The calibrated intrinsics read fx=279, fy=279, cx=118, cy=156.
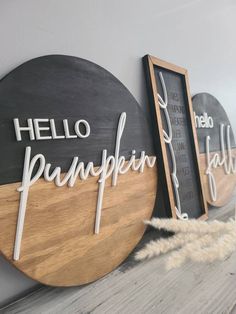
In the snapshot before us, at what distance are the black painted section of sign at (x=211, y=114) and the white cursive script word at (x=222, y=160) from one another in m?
0.03

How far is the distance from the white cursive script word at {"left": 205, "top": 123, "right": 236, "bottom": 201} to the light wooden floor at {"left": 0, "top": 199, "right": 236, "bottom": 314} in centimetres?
50

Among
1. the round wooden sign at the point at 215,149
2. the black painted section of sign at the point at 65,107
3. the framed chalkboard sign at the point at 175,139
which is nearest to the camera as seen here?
the black painted section of sign at the point at 65,107

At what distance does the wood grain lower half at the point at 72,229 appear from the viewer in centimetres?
66

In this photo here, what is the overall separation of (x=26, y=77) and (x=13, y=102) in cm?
8

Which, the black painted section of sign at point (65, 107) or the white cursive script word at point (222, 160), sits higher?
the black painted section of sign at point (65, 107)

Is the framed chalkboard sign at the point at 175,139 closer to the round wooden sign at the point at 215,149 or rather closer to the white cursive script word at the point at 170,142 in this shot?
the white cursive script word at the point at 170,142

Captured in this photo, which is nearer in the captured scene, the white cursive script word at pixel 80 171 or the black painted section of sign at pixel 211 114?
the white cursive script word at pixel 80 171

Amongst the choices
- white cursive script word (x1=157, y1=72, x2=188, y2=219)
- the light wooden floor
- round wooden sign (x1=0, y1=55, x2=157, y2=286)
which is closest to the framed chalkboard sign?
white cursive script word (x1=157, y1=72, x2=188, y2=219)

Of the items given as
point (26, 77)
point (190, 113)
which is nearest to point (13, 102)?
point (26, 77)

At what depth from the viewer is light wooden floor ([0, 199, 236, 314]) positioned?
662 mm

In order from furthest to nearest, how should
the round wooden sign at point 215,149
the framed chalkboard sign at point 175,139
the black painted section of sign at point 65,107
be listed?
1. the round wooden sign at point 215,149
2. the framed chalkboard sign at point 175,139
3. the black painted section of sign at point 65,107

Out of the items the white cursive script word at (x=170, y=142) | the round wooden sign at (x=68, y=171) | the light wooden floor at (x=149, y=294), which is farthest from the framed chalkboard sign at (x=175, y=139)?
the light wooden floor at (x=149, y=294)

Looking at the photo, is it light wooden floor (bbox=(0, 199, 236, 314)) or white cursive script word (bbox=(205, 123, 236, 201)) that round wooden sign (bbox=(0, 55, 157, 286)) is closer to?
light wooden floor (bbox=(0, 199, 236, 314))

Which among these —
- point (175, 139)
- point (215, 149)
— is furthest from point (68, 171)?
point (215, 149)
